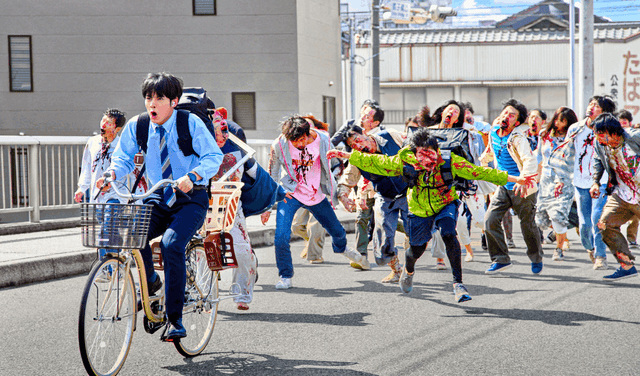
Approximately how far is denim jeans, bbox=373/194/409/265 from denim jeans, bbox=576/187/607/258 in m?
2.28

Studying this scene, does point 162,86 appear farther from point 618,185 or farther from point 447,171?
point 618,185

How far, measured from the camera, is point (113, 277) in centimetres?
440

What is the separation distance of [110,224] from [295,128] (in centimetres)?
379

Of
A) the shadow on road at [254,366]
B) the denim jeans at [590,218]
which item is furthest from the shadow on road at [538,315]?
the denim jeans at [590,218]

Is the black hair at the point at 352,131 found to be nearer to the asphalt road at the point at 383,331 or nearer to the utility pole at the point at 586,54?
the asphalt road at the point at 383,331

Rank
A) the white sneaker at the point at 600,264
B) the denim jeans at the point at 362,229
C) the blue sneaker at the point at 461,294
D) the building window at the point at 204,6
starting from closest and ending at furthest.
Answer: the blue sneaker at the point at 461,294, the white sneaker at the point at 600,264, the denim jeans at the point at 362,229, the building window at the point at 204,6

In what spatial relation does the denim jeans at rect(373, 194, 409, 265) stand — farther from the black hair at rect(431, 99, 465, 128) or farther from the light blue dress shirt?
the light blue dress shirt

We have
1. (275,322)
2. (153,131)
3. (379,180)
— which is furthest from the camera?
(379,180)

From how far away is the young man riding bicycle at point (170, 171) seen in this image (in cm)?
464

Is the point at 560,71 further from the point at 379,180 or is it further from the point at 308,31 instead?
the point at 379,180

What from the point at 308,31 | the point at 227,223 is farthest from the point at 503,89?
the point at 227,223

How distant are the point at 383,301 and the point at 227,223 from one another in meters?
2.25

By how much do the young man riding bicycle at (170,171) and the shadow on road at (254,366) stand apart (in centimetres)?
31

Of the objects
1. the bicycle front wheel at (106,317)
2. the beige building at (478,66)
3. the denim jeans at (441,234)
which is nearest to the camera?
the bicycle front wheel at (106,317)
